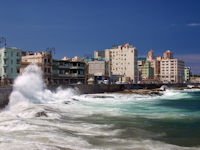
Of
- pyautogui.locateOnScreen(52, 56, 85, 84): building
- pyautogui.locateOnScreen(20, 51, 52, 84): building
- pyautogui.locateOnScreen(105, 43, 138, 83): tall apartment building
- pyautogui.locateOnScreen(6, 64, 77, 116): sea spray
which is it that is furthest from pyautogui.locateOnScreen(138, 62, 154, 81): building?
pyautogui.locateOnScreen(6, 64, 77, 116): sea spray

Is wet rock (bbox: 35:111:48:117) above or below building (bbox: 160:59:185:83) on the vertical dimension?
below

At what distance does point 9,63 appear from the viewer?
A: 6303 centimetres

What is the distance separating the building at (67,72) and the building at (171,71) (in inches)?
4782

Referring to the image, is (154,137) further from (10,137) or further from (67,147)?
(10,137)

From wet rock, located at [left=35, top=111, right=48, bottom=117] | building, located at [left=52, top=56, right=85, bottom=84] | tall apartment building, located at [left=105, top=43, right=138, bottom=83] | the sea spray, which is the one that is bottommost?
wet rock, located at [left=35, top=111, right=48, bottom=117]

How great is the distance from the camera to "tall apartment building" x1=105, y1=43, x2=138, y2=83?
145 metres

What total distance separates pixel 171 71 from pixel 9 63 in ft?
498

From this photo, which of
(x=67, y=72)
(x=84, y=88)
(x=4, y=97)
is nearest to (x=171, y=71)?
(x=67, y=72)

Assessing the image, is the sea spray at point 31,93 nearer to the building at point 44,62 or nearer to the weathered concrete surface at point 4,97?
the weathered concrete surface at point 4,97

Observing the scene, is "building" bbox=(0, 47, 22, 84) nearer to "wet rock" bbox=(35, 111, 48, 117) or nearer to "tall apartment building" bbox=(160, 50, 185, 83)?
"wet rock" bbox=(35, 111, 48, 117)

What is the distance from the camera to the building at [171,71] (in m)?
191

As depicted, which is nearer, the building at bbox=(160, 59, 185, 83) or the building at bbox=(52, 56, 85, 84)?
the building at bbox=(52, 56, 85, 84)

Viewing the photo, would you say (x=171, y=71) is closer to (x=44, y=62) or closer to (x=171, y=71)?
(x=171, y=71)

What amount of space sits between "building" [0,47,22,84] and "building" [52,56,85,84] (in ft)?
41.9
